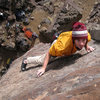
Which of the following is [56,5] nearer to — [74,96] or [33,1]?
[33,1]

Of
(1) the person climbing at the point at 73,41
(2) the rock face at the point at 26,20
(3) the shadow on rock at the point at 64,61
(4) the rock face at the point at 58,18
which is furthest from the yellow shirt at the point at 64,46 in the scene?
(2) the rock face at the point at 26,20

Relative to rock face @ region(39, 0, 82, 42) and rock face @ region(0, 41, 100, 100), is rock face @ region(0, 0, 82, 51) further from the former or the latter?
rock face @ region(0, 41, 100, 100)

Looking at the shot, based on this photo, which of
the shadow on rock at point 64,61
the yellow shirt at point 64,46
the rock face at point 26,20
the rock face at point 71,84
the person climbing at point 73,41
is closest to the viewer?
the rock face at point 71,84

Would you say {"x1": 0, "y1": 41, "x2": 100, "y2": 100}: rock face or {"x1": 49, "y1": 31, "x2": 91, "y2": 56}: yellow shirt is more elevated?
{"x1": 49, "y1": 31, "x2": 91, "y2": 56}: yellow shirt

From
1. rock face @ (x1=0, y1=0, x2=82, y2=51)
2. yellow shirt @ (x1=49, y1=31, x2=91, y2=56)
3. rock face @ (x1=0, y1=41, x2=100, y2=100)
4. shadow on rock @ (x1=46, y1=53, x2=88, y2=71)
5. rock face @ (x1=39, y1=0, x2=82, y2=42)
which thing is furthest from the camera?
rock face @ (x1=0, y1=0, x2=82, y2=51)

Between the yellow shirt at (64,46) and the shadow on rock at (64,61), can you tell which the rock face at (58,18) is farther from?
the yellow shirt at (64,46)

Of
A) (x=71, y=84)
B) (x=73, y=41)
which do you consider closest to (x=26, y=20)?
(x=73, y=41)

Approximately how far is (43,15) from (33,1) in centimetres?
122

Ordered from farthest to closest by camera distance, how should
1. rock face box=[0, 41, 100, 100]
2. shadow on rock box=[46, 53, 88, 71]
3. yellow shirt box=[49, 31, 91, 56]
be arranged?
shadow on rock box=[46, 53, 88, 71] < yellow shirt box=[49, 31, 91, 56] < rock face box=[0, 41, 100, 100]

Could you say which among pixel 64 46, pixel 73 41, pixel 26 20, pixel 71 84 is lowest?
pixel 71 84

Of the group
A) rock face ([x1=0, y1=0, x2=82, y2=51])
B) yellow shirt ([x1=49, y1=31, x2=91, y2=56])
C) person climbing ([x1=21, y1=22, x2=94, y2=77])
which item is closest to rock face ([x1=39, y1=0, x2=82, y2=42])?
rock face ([x1=0, y1=0, x2=82, y2=51])

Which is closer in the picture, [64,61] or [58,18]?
[64,61]

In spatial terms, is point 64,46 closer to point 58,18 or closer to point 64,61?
point 64,61

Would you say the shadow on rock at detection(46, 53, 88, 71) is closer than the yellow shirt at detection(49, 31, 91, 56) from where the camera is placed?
No
